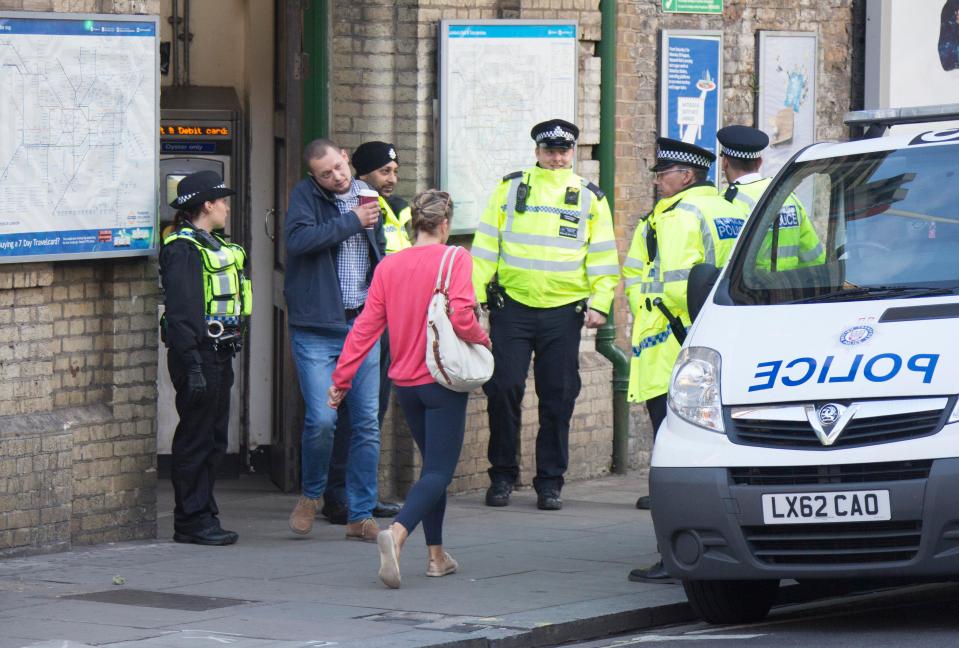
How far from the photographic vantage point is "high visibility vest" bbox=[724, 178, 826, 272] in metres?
7.93

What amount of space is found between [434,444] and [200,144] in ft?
13.3

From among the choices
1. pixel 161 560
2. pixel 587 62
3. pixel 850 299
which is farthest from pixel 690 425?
pixel 587 62

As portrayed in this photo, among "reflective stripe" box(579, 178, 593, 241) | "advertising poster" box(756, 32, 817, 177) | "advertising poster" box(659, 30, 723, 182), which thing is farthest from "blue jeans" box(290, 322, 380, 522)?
"advertising poster" box(756, 32, 817, 177)

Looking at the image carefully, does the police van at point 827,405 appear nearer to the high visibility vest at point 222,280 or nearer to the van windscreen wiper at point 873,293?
the van windscreen wiper at point 873,293

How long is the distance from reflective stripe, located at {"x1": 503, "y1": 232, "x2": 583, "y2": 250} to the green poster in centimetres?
291

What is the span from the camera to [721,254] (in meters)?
9.05

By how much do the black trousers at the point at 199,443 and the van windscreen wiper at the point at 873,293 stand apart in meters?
3.14

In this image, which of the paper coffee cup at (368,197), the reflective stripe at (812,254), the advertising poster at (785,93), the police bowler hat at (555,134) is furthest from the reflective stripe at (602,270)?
the advertising poster at (785,93)

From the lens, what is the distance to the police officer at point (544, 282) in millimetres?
10547

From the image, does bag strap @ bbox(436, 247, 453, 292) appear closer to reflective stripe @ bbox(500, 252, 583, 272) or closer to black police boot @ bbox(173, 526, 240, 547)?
black police boot @ bbox(173, 526, 240, 547)

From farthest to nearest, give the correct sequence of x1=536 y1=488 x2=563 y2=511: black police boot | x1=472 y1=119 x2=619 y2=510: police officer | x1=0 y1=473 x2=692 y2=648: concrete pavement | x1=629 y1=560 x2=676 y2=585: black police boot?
x1=536 y1=488 x2=563 y2=511: black police boot
x1=472 y1=119 x2=619 y2=510: police officer
x1=629 y1=560 x2=676 y2=585: black police boot
x1=0 y1=473 x2=692 y2=648: concrete pavement

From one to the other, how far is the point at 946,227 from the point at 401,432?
13.8 ft

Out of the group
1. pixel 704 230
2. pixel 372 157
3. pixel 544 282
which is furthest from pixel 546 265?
pixel 704 230

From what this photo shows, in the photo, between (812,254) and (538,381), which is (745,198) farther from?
(538,381)
